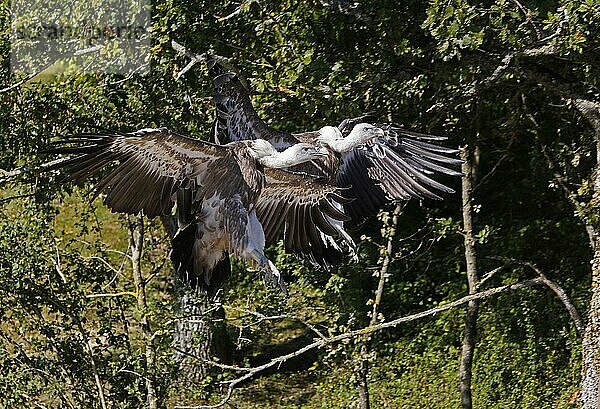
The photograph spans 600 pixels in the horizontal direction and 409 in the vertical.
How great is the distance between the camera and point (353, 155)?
4.92 meters

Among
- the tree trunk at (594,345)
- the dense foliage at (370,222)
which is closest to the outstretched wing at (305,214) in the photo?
the dense foliage at (370,222)

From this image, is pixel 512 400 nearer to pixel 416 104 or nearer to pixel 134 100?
pixel 416 104

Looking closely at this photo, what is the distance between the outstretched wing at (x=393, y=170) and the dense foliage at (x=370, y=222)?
40cm

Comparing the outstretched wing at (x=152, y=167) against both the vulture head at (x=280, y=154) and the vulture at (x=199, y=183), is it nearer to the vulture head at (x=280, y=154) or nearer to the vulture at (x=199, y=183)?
the vulture at (x=199, y=183)

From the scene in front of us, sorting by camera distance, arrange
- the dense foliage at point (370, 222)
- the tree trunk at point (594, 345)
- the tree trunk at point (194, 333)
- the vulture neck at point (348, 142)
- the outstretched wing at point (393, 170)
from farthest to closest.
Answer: the tree trunk at point (194, 333)
the tree trunk at point (594, 345)
the dense foliage at point (370, 222)
the outstretched wing at point (393, 170)
the vulture neck at point (348, 142)

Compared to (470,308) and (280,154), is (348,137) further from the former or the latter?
(470,308)

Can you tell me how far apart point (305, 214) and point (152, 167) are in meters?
0.82

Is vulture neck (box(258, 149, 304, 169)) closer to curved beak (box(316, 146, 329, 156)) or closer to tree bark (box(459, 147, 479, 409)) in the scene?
curved beak (box(316, 146, 329, 156))

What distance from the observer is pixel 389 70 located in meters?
5.24

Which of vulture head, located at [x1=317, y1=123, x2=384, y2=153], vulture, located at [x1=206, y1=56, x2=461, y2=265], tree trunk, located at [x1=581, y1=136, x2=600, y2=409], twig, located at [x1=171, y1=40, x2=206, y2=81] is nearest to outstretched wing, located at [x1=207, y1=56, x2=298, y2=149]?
vulture, located at [x1=206, y1=56, x2=461, y2=265]

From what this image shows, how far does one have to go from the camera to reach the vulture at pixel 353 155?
Result: 4.33m

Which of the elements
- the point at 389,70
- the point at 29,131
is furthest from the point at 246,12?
the point at 29,131

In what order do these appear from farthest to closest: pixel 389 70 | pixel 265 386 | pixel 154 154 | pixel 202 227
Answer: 1. pixel 265 386
2. pixel 389 70
3. pixel 202 227
4. pixel 154 154

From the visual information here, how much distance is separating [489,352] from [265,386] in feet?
6.79
